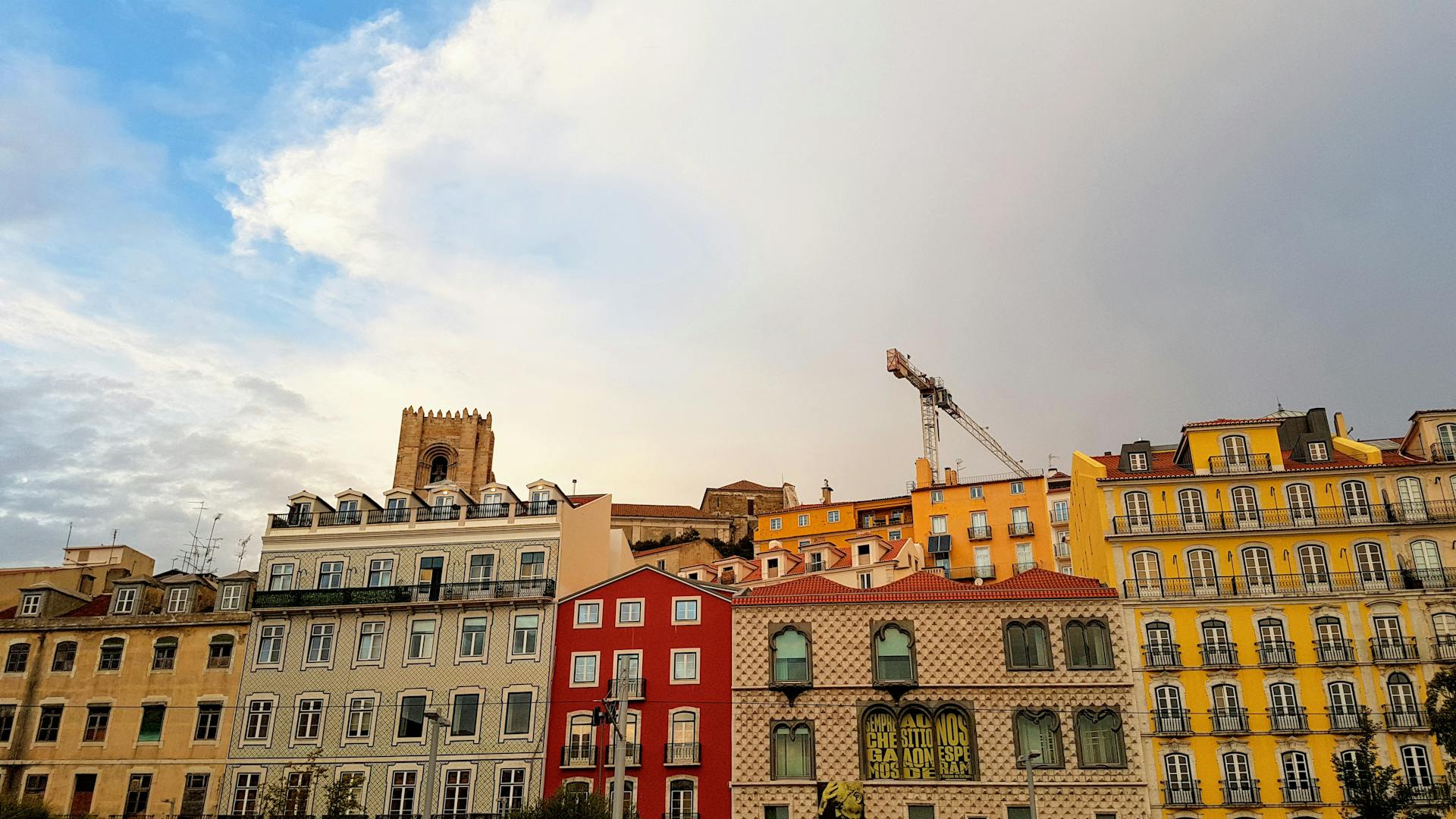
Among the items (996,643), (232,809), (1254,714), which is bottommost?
(232,809)

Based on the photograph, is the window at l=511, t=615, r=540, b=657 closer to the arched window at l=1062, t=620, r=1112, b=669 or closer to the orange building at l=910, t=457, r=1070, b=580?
the arched window at l=1062, t=620, r=1112, b=669

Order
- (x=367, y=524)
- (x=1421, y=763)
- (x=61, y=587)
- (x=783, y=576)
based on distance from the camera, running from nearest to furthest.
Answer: (x=1421, y=763), (x=367, y=524), (x=61, y=587), (x=783, y=576)

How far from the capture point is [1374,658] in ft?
139

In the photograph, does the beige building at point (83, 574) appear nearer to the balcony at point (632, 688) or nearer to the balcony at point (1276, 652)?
the balcony at point (632, 688)

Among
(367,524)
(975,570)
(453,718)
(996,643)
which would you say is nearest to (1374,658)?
(996,643)

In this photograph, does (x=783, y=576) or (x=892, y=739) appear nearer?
(x=892, y=739)

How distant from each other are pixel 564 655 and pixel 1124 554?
24238mm

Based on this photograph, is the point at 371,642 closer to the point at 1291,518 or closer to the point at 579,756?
the point at 579,756

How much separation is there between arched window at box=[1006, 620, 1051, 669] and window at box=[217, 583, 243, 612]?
34.1 metres

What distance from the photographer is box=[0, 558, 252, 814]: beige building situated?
46219 millimetres

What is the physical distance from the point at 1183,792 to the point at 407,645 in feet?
105

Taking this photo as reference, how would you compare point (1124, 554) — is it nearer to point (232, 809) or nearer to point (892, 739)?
point (892, 739)

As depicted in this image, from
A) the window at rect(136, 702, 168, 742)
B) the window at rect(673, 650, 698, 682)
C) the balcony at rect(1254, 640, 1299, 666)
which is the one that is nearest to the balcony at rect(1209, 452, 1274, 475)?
the balcony at rect(1254, 640, 1299, 666)

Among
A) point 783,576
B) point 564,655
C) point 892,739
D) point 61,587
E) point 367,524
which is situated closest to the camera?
point 892,739
